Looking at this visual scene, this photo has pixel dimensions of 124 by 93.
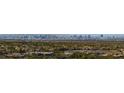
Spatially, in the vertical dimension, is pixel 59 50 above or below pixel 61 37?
below

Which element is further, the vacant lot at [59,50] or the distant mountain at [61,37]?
the distant mountain at [61,37]

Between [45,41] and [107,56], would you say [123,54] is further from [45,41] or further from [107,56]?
[45,41]

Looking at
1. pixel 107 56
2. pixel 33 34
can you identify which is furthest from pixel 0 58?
pixel 107 56

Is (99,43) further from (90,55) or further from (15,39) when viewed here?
(15,39)

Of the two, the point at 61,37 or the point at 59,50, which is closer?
the point at 59,50

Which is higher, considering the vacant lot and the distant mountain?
the distant mountain

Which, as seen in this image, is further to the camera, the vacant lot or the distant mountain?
the distant mountain

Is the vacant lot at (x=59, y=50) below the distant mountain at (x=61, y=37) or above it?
below
